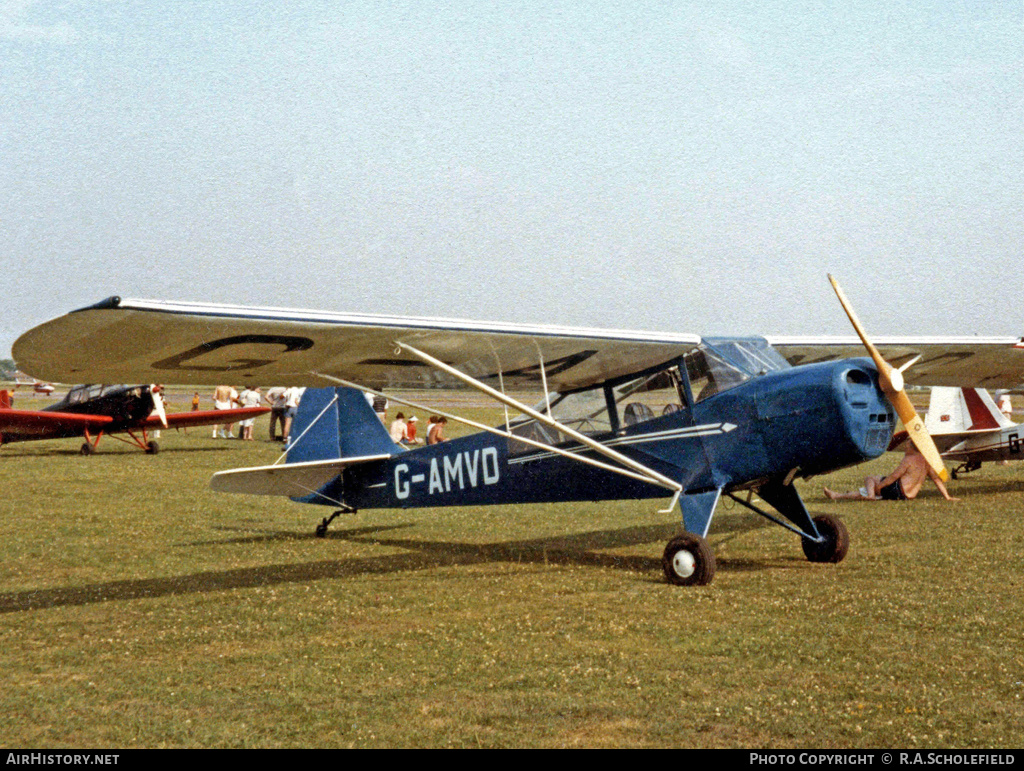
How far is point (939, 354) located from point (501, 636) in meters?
8.36

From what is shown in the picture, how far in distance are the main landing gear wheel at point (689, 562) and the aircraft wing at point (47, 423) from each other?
20550 mm

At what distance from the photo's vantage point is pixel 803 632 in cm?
655

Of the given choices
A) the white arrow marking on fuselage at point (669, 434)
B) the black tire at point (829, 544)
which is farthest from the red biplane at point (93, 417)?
the black tire at point (829, 544)

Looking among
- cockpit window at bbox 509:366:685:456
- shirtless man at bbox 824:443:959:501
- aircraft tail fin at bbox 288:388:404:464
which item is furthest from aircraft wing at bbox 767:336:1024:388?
aircraft tail fin at bbox 288:388:404:464

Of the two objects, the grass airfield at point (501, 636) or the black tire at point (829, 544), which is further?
the black tire at point (829, 544)

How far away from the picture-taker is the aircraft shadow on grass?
8445 mm

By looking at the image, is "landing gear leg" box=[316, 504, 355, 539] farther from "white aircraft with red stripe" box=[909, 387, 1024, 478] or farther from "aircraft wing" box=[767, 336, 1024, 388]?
"white aircraft with red stripe" box=[909, 387, 1024, 478]

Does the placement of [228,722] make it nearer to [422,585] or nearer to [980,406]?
[422,585]

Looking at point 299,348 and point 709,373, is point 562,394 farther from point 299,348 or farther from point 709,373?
point 299,348

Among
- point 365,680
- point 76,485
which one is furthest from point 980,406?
point 76,485

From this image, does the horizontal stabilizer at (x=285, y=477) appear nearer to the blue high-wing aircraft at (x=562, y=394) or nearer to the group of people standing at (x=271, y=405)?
the blue high-wing aircraft at (x=562, y=394)

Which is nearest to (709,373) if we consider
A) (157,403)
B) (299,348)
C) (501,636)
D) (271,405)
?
(501,636)

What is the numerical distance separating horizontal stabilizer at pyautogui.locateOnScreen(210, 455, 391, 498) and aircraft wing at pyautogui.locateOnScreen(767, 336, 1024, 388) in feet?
17.1

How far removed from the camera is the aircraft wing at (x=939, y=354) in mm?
11000
